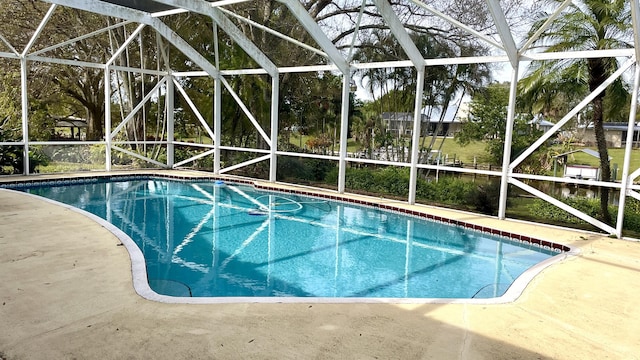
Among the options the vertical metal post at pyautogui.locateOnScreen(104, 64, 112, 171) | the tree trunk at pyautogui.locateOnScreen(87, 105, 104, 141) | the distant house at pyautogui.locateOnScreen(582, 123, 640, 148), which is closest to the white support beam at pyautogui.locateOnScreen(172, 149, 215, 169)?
the vertical metal post at pyautogui.locateOnScreen(104, 64, 112, 171)

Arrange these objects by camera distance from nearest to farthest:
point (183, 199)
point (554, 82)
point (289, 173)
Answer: point (554, 82) → point (183, 199) → point (289, 173)

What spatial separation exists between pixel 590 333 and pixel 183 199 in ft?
29.4

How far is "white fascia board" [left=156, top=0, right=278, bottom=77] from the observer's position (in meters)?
9.68

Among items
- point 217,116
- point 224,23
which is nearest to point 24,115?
point 217,116

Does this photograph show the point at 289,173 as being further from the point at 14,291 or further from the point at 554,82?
the point at 14,291

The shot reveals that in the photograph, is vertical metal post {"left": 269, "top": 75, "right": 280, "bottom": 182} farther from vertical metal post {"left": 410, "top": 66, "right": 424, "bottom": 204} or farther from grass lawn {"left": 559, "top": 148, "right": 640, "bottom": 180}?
Result: grass lawn {"left": 559, "top": 148, "right": 640, "bottom": 180}

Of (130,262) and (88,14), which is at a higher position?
(88,14)

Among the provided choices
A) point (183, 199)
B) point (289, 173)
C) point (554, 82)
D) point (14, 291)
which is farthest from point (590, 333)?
point (289, 173)

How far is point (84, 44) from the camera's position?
53.4ft

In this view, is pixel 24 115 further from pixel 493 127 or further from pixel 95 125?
pixel 493 127

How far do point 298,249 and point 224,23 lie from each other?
6.38 m

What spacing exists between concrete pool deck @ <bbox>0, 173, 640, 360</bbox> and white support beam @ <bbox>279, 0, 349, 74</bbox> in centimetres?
606

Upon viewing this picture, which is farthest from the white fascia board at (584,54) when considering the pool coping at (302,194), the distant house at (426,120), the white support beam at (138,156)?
the white support beam at (138,156)

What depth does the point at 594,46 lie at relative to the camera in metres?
8.16
